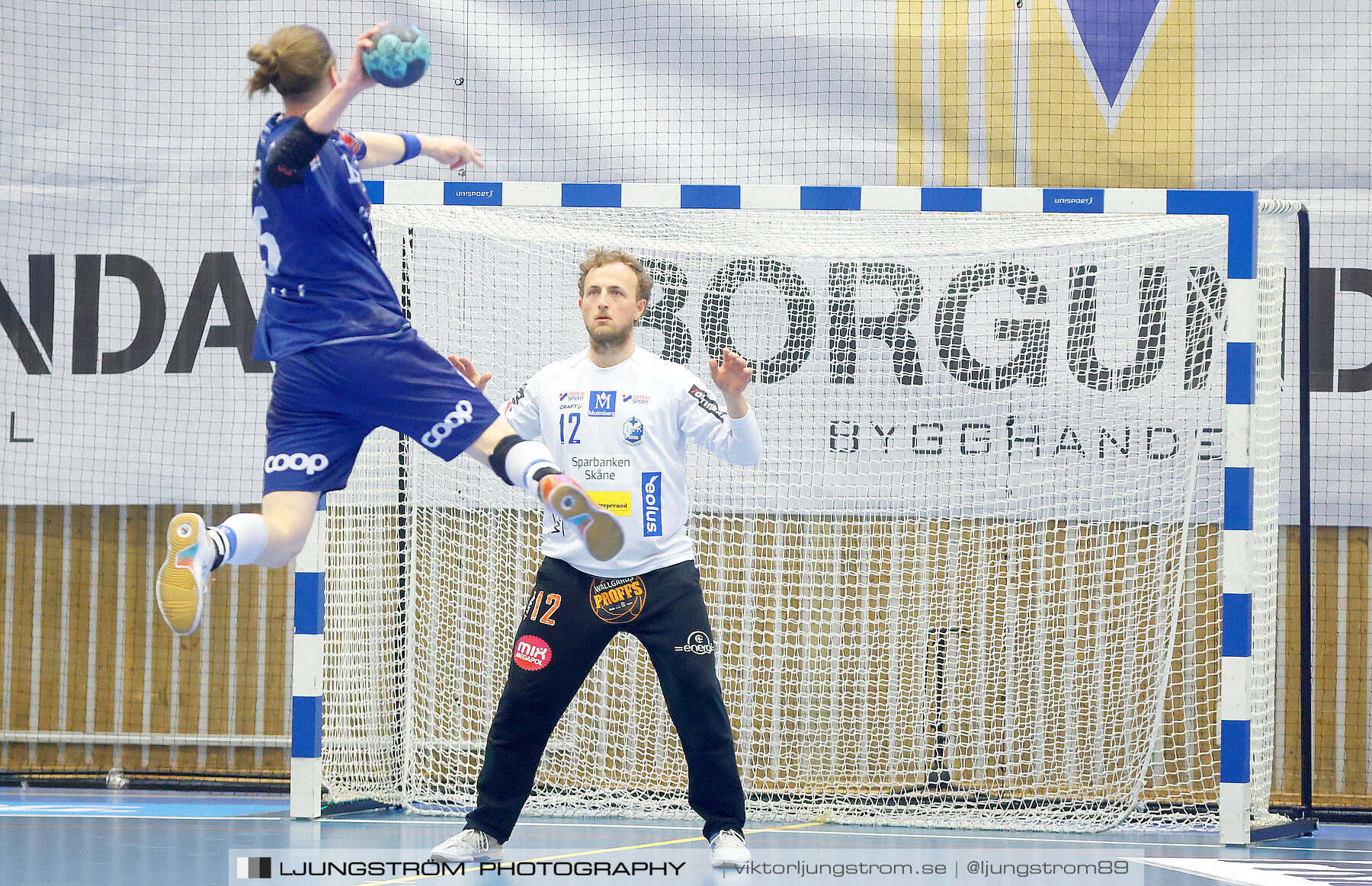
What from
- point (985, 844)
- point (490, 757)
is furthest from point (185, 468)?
point (985, 844)

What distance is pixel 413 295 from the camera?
280 inches

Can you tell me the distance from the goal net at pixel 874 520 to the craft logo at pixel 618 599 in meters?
2.36

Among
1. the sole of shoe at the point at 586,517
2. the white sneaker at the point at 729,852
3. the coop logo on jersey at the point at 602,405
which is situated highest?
the coop logo on jersey at the point at 602,405

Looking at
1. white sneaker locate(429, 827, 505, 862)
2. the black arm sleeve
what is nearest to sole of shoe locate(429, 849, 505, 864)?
white sneaker locate(429, 827, 505, 862)

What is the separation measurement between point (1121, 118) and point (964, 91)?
0.90 metres

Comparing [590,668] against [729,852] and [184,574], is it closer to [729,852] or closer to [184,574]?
[729,852]

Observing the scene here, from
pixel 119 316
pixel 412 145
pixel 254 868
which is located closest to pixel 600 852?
pixel 254 868

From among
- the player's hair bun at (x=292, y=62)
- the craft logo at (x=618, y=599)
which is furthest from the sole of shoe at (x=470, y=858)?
the player's hair bun at (x=292, y=62)

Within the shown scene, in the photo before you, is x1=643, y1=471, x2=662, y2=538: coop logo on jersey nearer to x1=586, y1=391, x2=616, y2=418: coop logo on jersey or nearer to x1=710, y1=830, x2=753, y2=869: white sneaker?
x1=586, y1=391, x2=616, y2=418: coop logo on jersey

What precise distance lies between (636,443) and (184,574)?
5.89 ft

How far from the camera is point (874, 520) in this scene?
7238 mm

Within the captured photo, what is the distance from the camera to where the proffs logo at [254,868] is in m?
4.83

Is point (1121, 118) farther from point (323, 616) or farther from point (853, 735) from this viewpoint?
point (323, 616)

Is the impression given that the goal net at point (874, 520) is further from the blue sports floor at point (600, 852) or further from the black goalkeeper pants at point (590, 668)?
the black goalkeeper pants at point (590, 668)
